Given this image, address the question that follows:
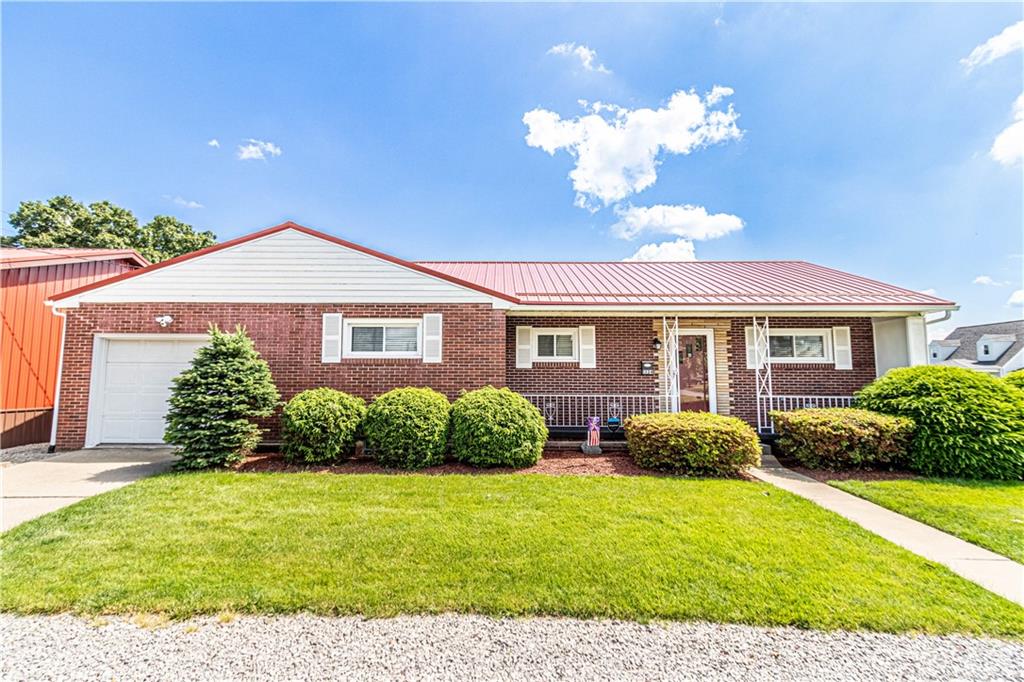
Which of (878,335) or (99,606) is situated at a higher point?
(878,335)

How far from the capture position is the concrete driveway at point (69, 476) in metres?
4.90

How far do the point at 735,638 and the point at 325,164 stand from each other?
1351 centimetres

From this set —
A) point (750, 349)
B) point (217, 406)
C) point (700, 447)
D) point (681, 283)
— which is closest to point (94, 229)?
point (217, 406)

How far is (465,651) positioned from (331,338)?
7.02 metres

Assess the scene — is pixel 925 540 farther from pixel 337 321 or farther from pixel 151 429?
pixel 151 429

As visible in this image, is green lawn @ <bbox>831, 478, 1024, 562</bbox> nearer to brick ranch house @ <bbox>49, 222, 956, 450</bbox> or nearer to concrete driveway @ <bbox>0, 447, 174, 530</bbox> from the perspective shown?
brick ranch house @ <bbox>49, 222, 956, 450</bbox>

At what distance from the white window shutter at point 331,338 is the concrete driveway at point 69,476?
3092 mm

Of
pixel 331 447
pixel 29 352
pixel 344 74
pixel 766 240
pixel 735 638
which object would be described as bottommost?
pixel 735 638

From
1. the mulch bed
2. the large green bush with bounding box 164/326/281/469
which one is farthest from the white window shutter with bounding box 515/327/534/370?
the large green bush with bounding box 164/326/281/469

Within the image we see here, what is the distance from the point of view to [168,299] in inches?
323

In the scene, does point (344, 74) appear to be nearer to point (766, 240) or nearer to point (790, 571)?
point (790, 571)

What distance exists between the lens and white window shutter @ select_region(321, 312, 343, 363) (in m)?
8.17

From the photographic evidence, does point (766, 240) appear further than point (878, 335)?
Yes

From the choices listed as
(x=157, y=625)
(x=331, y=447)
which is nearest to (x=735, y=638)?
(x=157, y=625)
